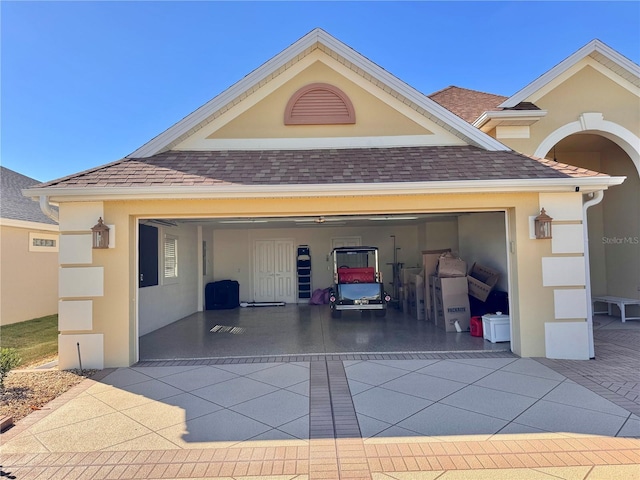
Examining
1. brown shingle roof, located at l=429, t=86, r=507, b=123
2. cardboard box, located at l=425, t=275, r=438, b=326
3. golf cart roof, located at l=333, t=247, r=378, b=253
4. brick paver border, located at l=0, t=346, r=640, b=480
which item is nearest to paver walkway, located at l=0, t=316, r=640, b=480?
brick paver border, located at l=0, t=346, r=640, b=480

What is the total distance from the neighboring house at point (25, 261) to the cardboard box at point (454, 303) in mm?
11687

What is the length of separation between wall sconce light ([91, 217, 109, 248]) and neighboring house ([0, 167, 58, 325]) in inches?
271

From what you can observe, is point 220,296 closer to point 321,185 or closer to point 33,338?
point 33,338

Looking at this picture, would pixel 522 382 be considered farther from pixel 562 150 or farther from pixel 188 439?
pixel 562 150

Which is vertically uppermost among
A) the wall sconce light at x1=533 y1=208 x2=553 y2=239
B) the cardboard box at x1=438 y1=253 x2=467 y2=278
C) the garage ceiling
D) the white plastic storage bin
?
the garage ceiling

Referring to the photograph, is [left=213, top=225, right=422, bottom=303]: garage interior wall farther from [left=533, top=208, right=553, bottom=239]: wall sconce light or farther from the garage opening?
[left=533, top=208, right=553, bottom=239]: wall sconce light

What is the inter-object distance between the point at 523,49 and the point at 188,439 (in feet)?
41.1

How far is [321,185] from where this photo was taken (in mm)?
6051

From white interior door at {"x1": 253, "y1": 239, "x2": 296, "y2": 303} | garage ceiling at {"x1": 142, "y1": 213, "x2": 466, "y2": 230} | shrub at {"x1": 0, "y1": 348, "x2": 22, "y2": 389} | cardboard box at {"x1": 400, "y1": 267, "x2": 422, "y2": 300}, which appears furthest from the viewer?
white interior door at {"x1": 253, "y1": 239, "x2": 296, "y2": 303}

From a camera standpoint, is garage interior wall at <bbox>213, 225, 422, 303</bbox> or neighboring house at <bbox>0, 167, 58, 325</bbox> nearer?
neighboring house at <bbox>0, 167, 58, 325</bbox>

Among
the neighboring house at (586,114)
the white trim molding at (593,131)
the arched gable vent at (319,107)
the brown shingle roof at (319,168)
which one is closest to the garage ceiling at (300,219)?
the brown shingle roof at (319,168)

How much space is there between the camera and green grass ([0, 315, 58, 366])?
23.5ft

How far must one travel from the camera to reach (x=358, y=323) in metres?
9.42

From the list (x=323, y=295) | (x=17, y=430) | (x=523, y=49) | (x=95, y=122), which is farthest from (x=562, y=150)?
(x=95, y=122)
